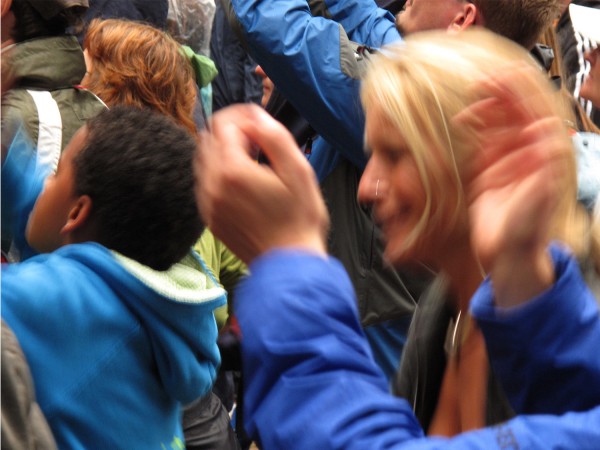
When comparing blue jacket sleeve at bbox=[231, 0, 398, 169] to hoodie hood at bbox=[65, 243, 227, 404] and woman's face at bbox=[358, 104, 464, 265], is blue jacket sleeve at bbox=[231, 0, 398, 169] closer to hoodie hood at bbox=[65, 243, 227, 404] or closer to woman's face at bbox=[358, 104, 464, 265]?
hoodie hood at bbox=[65, 243, 227, 404]

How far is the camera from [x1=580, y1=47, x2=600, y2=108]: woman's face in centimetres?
300

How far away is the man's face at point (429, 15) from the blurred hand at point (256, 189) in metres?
2.23

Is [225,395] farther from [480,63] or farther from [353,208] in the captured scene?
[480,63]

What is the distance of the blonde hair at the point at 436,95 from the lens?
1.47 m

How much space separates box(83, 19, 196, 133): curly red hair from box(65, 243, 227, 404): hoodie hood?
3.49ft

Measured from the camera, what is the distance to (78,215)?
209cm

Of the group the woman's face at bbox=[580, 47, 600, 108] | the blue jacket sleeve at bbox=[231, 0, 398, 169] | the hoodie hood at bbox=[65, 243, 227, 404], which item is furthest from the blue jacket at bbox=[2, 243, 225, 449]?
the woman's face at bbox=[580, 47, 600, 108]

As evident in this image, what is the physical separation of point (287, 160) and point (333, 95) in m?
1.96

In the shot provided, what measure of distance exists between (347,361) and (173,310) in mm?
1039

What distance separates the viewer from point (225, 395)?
13.3 feet

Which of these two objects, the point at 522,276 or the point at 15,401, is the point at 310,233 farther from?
the point at 15,401

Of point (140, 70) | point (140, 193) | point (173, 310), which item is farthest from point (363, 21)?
point (173, 310)

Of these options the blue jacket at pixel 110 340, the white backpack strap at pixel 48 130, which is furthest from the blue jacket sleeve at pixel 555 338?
the white backpack strap at pixel 48 130

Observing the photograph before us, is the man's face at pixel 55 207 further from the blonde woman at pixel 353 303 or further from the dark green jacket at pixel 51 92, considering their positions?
the blonde woman at pixel 353 303
